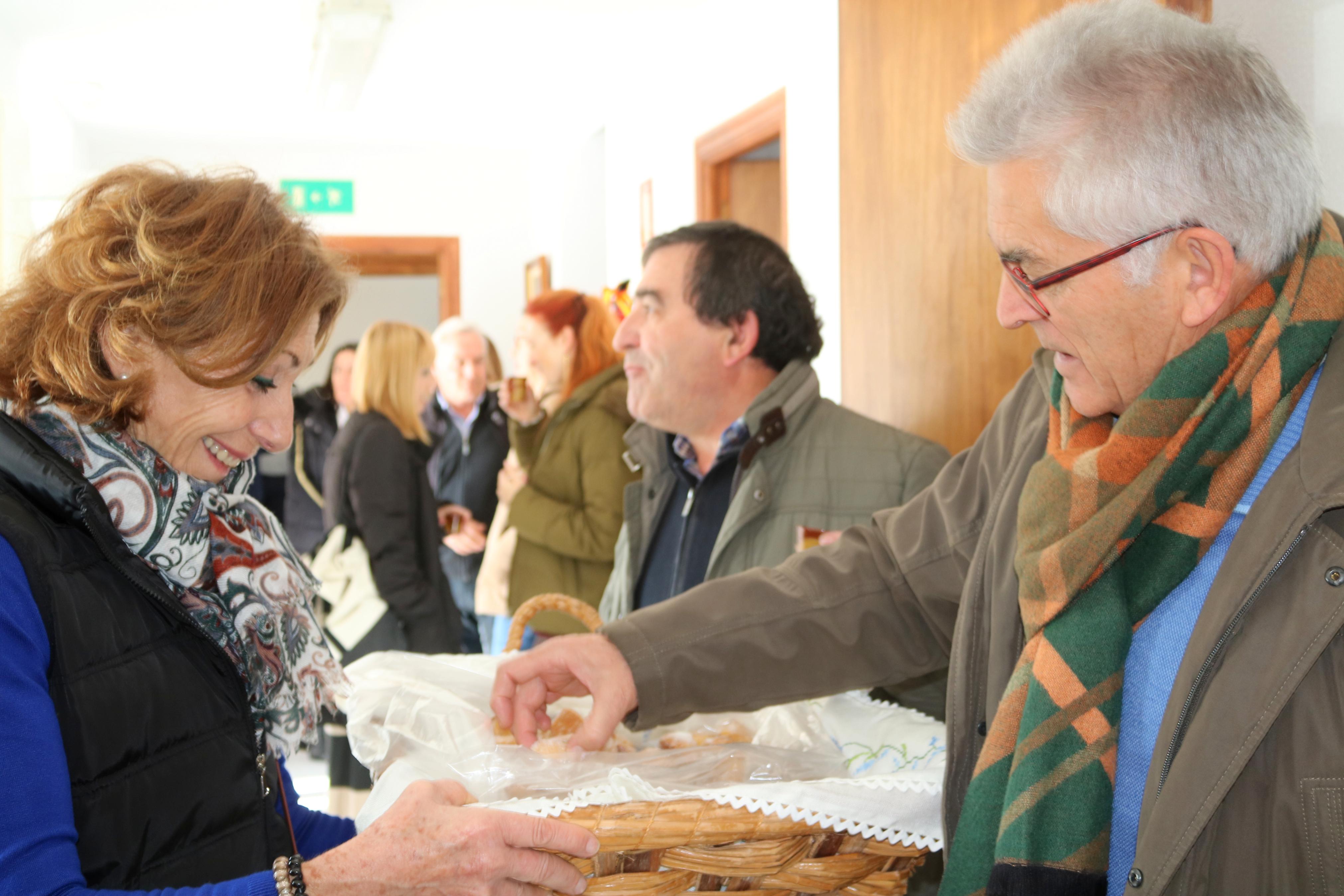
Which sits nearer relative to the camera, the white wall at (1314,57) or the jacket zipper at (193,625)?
the jacket zipper at (193,625)

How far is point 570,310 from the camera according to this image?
3574mm

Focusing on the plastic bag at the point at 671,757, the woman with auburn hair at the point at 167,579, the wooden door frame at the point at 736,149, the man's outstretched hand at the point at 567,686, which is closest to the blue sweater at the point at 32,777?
the woman with auburn hair at the point at 167,579

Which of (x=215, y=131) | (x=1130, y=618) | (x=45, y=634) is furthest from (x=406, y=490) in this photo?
(x=215, y=131)

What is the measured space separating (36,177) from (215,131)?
82.8 inches

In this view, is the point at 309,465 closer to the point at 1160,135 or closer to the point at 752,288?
the point at 752,288

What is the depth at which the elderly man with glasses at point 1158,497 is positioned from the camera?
905mm

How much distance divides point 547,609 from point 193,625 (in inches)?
21.4

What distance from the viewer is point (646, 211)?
5.71 m

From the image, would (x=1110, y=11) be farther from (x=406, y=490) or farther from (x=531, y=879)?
(x=406, y=490)

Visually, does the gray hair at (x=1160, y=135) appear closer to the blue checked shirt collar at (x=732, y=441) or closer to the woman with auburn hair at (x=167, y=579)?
the woman with auburn hair at (x=167, y=579)

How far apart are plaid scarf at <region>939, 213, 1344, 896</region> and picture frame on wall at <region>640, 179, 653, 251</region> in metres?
4.61

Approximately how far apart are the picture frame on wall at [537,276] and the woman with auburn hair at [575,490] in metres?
4.56

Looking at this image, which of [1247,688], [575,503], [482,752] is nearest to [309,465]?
[575,503]

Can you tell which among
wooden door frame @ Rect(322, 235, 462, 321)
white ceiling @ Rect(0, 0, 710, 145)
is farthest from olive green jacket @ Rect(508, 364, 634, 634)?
wooden door frame @ Rect(322, 235, 462, 321)
